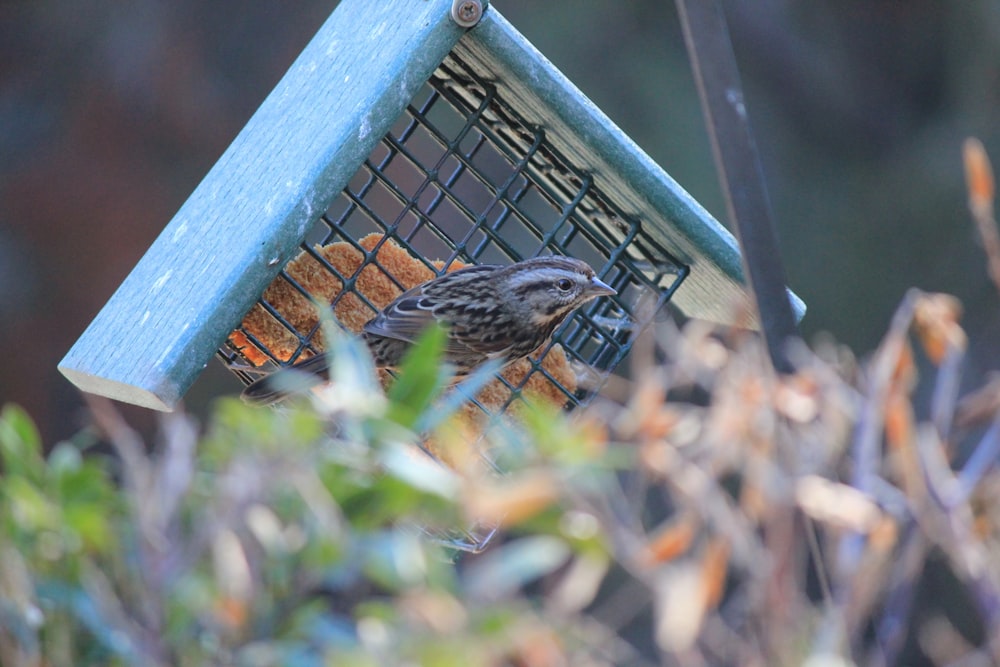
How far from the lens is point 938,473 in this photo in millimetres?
1457

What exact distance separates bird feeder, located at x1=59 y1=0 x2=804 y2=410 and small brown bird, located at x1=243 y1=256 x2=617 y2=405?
0.25 feet

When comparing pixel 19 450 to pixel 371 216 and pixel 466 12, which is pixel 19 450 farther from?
pixel 371 216

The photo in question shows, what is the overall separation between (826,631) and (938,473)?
0.23 metres

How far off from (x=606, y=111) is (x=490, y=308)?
16.3 ft

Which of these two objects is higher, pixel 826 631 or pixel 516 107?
pixel 516 107

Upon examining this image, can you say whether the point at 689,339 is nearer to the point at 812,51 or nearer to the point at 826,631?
the point at 826,631

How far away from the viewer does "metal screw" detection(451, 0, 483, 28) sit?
3.24 m

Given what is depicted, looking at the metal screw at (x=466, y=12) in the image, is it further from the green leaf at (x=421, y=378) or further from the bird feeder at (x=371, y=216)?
the green leaf at (x=421, y=378)

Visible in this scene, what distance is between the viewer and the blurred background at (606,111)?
28.2ft

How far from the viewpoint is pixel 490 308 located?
3.84m

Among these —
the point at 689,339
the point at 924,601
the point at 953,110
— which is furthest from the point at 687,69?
the point at 689,339

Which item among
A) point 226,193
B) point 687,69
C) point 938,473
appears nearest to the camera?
point 938,473

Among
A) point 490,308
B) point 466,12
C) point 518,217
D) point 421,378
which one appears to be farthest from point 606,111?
point 421,378

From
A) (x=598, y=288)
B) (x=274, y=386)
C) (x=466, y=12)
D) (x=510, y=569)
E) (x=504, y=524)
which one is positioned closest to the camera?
(x=510, y=569)
